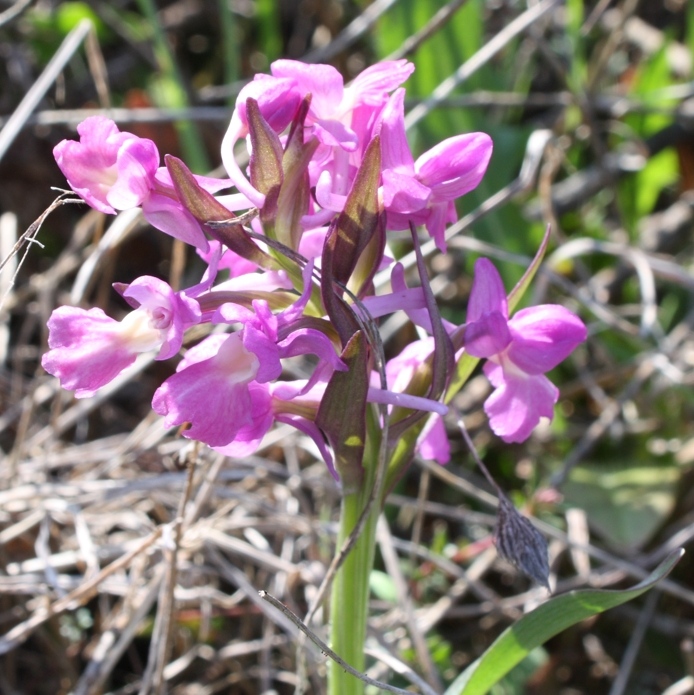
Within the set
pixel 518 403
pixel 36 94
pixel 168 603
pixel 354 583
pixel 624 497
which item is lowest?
pixel 624 497

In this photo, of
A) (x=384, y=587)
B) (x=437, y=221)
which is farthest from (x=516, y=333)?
(x=384, y=587)

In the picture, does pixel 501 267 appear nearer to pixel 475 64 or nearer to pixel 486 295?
pixel 475 64

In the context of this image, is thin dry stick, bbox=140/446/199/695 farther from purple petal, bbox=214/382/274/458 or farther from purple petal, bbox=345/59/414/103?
purple petal, bbox=345/59/414/103

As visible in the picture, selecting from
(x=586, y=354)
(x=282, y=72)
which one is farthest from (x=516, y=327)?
(x=586, y=354)

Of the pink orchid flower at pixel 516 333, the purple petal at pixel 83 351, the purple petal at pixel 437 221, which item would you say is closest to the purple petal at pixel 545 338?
the pink orchid flower at pixel 516 333

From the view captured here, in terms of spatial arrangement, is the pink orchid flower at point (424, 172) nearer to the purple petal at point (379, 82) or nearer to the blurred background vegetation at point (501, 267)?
the purple petal at point (379, 82)

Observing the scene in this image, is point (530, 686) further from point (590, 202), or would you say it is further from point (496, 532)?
point (590, 202)
